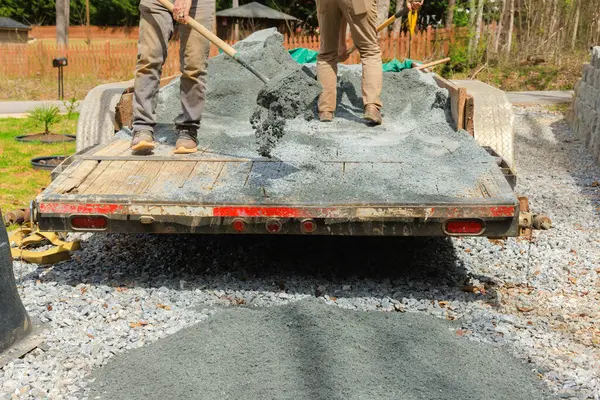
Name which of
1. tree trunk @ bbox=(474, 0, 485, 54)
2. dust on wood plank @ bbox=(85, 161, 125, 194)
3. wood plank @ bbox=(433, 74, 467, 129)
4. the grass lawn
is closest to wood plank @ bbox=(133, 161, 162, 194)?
dust on wood plank @ bbox=(85, 161, 125, 194)

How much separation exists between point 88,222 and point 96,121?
218 cm

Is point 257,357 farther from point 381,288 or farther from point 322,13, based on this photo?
point 322,13

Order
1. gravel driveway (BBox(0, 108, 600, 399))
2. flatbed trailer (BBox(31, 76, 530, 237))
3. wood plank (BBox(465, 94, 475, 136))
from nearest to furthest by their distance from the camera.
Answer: gravel driveway (BBox(0, 108, 600, 399)) → flatbed trailer (BBox(31, 76, 530, 237)) → wood plank (BBox(465, 94, 475, 136))

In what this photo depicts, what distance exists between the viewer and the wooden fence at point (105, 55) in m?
19.6

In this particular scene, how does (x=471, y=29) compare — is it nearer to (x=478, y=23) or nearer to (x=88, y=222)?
(x=478, y=23)

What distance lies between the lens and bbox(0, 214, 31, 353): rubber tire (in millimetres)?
3406

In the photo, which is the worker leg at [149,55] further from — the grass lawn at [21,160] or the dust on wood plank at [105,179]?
the grass lawn at [21,160]

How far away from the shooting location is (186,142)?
491 centimetres

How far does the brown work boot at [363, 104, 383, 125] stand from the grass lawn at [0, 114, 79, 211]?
10.7ft

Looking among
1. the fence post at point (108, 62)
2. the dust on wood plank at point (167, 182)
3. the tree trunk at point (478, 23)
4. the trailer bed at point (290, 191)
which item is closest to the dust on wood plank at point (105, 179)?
the trailer bed at point (290, 191)

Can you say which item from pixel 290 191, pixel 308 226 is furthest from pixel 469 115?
pixel 308 226

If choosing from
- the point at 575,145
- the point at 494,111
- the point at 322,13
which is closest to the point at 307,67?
the point at 322,13

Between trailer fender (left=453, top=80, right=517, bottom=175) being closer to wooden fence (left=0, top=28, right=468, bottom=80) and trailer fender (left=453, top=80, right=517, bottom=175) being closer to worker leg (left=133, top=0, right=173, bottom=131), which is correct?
worker leg (left=133, top=0, right=173, bottom=131)

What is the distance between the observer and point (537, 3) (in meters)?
18.1
